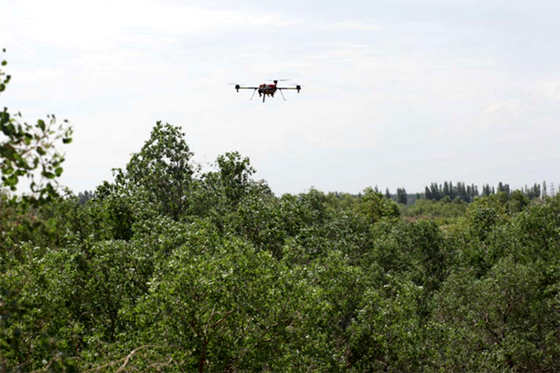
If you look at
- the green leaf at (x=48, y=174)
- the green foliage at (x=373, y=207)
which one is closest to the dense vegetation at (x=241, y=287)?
the green leaf at (x=48, y=174)

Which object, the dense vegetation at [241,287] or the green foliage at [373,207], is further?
the green foliage at [373,207]

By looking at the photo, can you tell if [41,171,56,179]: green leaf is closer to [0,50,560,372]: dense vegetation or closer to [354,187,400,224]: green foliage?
[0,50,560,372]: dense vegetation

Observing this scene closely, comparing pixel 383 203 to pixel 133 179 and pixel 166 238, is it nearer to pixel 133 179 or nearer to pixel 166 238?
pixel 133 179

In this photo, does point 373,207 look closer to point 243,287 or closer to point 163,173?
point 163,173

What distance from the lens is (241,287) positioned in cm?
2098

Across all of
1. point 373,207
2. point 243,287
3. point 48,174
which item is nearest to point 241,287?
point 243,287

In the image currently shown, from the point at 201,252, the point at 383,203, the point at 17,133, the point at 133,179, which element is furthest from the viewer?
the point at 383,203

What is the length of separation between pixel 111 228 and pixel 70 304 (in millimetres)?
10140

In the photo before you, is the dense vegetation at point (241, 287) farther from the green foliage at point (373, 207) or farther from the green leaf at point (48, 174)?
the green foliage at point (373, 207)

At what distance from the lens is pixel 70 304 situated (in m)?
27.2

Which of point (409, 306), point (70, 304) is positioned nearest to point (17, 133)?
point (70, 304)

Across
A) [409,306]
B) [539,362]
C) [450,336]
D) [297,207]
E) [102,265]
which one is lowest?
[539,362]

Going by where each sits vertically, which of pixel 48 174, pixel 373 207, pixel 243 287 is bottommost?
pixel 243 287

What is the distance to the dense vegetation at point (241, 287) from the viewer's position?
1995 centimetres
